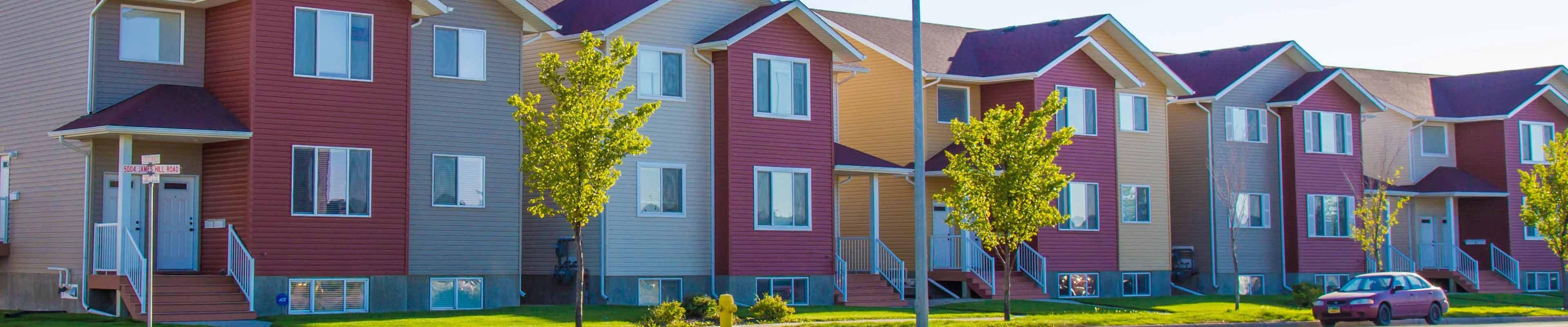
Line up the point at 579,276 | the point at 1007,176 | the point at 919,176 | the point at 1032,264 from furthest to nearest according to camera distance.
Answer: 1. the point at 1032,264
2. the point at 1007,176
3. the point at 919,176
4. the point at 579,276

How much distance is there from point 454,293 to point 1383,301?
62.7ft

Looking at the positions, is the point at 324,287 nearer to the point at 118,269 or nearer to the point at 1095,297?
the point at 118,269

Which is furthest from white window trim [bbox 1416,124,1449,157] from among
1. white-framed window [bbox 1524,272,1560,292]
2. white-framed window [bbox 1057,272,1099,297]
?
white-framed window [bbox 1057,272,1099,297]

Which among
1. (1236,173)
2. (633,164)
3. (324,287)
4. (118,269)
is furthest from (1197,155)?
(118,269)

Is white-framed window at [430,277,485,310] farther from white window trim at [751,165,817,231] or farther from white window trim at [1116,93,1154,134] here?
white window trim at [1116,93,1154,134]

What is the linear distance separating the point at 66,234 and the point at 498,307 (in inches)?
310

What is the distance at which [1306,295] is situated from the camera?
1539 inches

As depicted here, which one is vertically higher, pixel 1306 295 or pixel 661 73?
pixel 661 73

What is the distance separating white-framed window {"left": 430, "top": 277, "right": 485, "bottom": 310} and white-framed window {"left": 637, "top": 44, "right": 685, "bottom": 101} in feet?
17.2

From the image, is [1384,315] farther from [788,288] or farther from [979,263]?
[788,288]

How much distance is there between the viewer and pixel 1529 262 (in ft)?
172

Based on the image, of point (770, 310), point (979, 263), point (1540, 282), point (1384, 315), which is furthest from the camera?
point (1540, 282)

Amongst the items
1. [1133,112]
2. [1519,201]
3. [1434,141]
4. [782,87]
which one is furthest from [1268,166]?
[782,87]

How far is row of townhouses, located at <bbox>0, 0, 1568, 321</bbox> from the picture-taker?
27.8m
